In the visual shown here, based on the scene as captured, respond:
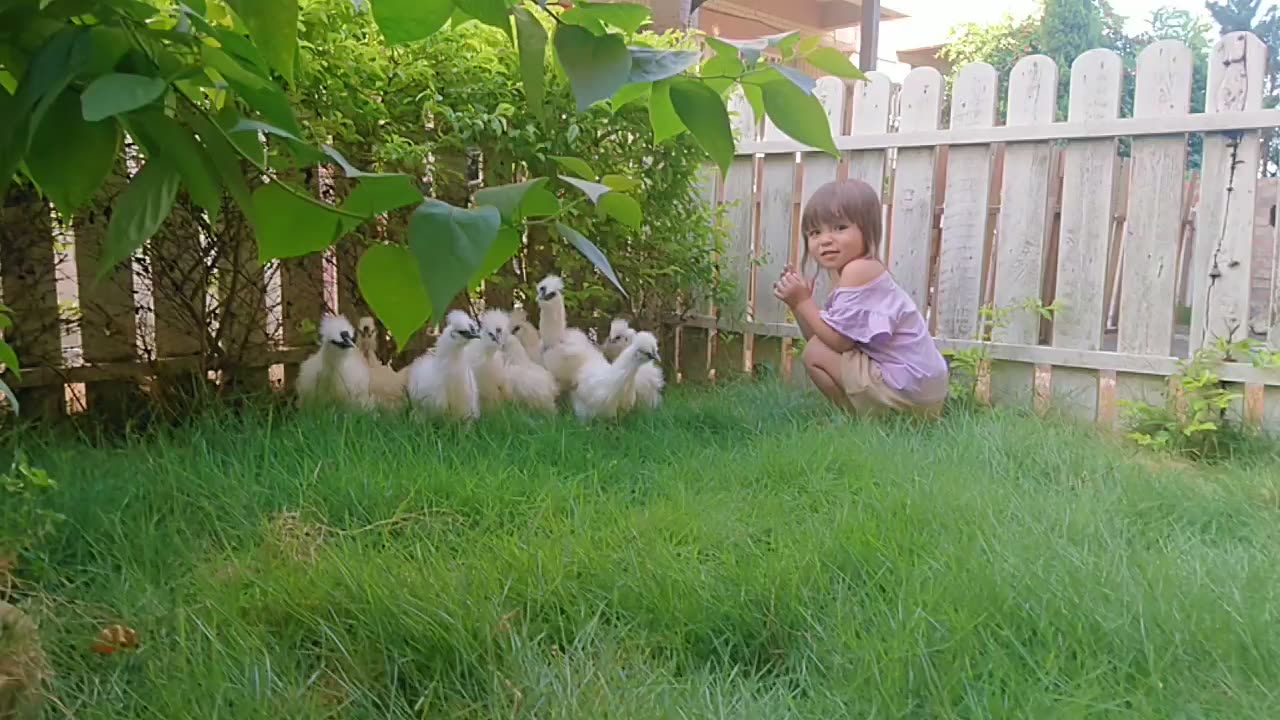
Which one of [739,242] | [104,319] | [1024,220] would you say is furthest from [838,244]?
[104,319]

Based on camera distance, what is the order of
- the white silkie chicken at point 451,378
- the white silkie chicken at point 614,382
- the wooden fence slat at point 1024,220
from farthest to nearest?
the wooden fence slat at point 1024,220 → the white silkie chicken at point 614,382 → the white silkie chicken at point 451,378

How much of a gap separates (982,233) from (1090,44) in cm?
808

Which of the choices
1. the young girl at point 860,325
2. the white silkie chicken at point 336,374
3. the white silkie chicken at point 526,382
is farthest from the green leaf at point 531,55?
the young girl at point 860,325

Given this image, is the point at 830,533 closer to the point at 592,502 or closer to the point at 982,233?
the point at 592,502

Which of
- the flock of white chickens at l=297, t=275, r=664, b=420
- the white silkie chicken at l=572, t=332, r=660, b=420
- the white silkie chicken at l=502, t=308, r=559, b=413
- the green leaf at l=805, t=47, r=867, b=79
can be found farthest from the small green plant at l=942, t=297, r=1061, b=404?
the green leaf at l=805, t=47, r=867, b=79

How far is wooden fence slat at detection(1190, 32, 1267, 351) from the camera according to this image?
3.55 meters

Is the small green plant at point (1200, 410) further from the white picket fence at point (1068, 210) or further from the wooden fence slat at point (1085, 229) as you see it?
the wooden fence slat at point (1085, 229)

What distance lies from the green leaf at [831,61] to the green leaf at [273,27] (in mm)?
377

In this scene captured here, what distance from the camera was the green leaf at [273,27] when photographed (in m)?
0.59

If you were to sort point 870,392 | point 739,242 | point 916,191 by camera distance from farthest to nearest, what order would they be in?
point 739,242, point 916,191, point 870,392

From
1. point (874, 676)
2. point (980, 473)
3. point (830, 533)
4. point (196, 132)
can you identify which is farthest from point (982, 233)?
point (196, 132)

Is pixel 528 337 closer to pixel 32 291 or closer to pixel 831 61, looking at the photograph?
pixel 32 291

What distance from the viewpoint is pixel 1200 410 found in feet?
11.2

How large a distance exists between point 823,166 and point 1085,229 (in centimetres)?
128
